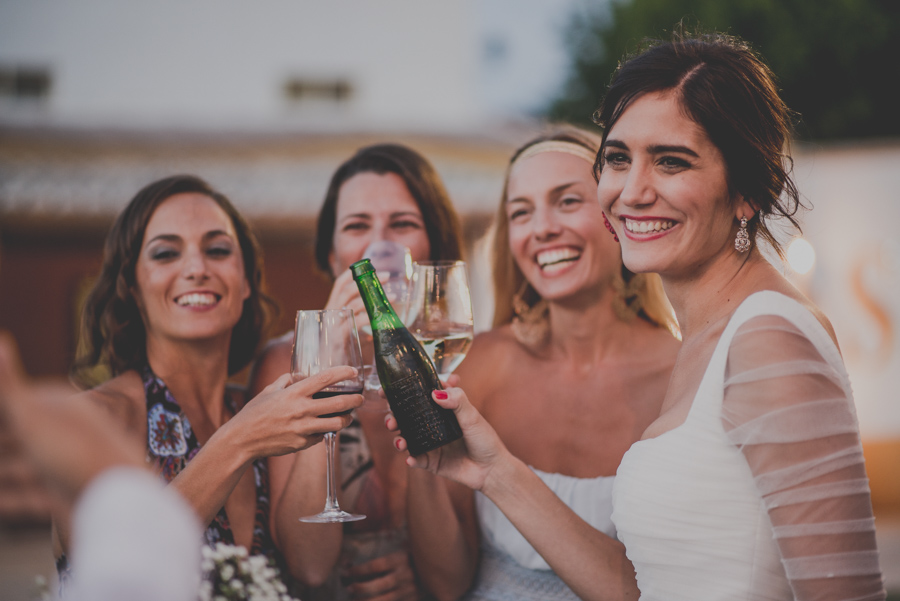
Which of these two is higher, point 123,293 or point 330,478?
point 123,293

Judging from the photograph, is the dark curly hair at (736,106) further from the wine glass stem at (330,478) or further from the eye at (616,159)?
the wine glass stem at (330,478)

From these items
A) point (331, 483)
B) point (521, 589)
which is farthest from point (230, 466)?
point (521, 589)

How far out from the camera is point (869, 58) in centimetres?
1675

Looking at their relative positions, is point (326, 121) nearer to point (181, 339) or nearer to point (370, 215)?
point (370, 215)

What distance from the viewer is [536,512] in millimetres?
2293

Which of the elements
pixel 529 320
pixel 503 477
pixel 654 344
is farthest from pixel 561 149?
pixel 503 477

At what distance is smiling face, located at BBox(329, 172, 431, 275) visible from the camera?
326cm

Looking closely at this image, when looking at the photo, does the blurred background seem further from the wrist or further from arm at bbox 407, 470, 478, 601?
arm at bbox 407, 470, 478, 601

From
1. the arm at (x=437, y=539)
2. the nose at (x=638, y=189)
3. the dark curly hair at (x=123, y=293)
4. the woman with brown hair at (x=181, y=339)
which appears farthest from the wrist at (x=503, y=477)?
the dark curly hair at (x=123, y=293)

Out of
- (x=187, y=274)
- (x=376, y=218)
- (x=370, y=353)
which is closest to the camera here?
(x=370, y=353)

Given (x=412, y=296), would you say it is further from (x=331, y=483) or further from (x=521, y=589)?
(x=521, y=589)

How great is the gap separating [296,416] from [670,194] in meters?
1.12

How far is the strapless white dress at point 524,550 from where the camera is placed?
2.86 metres

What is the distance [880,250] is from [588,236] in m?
7.75
